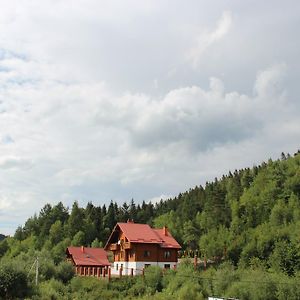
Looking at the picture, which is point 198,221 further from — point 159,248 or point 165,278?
point 165,278

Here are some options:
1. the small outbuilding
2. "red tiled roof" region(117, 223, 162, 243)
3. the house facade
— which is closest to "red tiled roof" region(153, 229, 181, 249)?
the house facade

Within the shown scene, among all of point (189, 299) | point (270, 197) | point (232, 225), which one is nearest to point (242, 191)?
point (270, 197)

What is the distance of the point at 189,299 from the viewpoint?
42594 millimetres

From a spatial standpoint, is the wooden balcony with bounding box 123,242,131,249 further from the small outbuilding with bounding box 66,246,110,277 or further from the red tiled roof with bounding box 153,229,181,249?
the red tiled roof with bounding box 153,229,181,249

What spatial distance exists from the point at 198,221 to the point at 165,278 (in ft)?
170

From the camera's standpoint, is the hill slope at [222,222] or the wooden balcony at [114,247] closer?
the wooden balcony at [114,247]

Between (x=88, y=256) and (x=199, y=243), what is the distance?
23707 mm

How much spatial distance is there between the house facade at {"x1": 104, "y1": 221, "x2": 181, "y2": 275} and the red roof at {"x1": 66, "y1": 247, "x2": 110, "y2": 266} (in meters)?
3.31

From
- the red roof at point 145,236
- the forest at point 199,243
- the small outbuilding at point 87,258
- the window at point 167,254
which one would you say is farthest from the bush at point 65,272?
the window at point 167,254

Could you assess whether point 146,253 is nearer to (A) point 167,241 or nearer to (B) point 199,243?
(A) point 167,241

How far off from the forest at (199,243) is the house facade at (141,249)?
6.38 metres

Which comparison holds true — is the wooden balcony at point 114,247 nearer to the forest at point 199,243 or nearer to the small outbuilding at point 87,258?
the small outbuilding at point 87,258

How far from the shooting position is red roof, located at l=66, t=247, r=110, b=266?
6209cm

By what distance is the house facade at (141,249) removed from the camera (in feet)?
186
